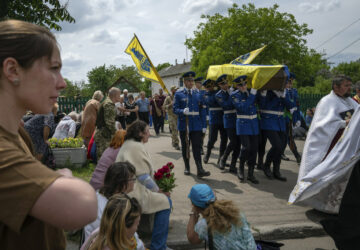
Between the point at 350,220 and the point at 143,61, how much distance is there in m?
7.71

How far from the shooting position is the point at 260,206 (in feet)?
15.5

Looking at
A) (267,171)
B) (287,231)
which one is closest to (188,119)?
(267,171)

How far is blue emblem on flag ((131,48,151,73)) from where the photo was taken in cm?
945

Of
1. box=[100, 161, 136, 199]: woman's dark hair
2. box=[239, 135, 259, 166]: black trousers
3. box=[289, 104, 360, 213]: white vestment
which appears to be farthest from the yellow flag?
box=[100, 161, 136, 199]: woman's dark hair

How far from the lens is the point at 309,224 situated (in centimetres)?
398

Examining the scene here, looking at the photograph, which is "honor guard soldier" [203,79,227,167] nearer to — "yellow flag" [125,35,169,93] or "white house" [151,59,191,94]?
"yellow flag" [125,35,169,93]

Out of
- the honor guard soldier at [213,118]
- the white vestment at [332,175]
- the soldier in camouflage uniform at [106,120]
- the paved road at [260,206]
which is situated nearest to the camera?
the white vestment at [332,175]

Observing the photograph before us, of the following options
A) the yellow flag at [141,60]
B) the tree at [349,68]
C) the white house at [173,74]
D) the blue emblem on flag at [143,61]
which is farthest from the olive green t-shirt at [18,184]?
the white house at [173,74]

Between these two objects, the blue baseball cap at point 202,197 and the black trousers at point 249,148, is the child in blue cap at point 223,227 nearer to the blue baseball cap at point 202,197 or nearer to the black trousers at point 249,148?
the blue baseball cap at point 202,197

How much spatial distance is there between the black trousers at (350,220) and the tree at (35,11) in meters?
5.83

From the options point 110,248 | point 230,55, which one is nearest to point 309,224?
point 110,248

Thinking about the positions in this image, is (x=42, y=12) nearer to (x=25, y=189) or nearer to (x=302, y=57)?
(x=25, y=189)

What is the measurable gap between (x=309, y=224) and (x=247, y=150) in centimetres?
219

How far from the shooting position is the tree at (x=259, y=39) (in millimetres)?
25516
